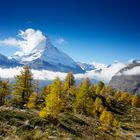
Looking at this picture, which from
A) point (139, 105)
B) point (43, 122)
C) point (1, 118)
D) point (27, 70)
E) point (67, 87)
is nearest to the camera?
point (1, 118)

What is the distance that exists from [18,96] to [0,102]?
4.80m

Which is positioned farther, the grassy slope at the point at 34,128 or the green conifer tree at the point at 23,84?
the green conifer tree at the point at 23,84

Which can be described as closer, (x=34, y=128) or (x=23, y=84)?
(x=34, y=128)

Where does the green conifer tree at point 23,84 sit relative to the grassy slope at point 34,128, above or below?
above

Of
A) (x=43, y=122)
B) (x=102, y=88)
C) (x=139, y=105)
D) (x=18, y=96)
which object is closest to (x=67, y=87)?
(x=102, y=88)

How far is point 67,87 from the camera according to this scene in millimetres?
109688

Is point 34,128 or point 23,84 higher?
point 23,84

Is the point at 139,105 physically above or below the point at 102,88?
below

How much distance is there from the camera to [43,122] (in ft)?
96.3

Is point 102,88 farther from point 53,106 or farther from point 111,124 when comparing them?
point 53,106

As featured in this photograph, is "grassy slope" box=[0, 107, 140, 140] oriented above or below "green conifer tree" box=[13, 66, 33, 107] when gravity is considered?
below

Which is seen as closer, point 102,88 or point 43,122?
point 43,122

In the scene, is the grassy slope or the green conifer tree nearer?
the grassy slope

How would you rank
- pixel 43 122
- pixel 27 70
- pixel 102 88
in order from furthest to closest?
pixel 102 88, pixel 27 70, pixel 43 122
